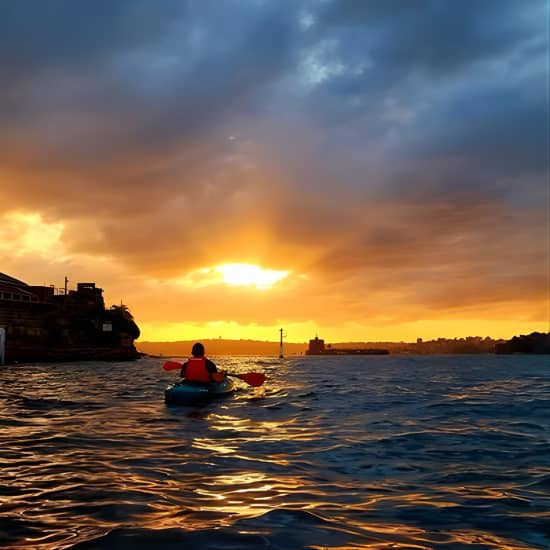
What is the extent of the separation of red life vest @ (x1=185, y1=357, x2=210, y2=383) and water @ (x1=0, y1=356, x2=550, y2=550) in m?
3.59

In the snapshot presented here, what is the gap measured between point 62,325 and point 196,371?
74183 millimetres

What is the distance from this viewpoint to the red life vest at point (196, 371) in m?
20.5

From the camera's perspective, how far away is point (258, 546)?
17.5 feet

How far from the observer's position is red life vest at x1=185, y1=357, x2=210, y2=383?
20.5 m

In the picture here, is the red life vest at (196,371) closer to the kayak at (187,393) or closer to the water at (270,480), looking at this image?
the kayak at (187,393)

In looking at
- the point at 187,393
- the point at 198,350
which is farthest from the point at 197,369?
the point at 187,393

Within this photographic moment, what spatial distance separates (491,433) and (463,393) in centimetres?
1355

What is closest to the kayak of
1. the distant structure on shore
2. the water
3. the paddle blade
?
the water

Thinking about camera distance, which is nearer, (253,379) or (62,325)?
(253,379)

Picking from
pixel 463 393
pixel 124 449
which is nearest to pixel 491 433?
pixel 124 449

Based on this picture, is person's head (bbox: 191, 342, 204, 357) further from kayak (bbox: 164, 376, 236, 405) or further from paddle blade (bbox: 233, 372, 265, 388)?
paddle blade (bbox: 233, 372, 265, 388)

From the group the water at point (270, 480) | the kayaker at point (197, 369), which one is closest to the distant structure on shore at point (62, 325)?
the kayaker at point (197, 369)

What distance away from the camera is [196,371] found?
20.5 meters

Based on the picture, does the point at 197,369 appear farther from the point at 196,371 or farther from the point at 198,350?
the point at 198,350
